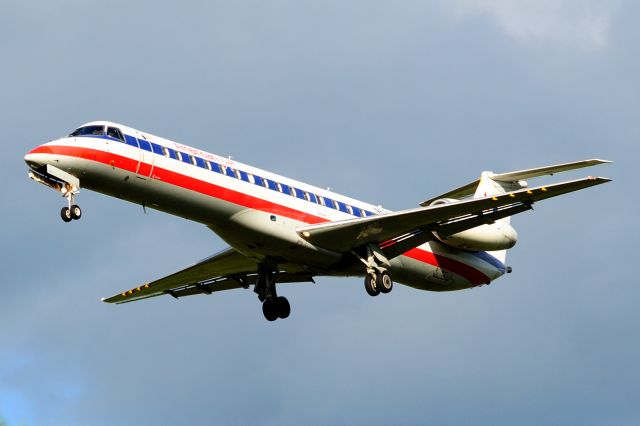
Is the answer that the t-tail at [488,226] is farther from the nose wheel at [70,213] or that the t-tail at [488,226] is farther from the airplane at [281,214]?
the nose wheel at [70,213]

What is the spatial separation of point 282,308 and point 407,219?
562cm

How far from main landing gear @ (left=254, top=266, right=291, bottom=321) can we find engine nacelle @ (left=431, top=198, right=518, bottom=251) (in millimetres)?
5386

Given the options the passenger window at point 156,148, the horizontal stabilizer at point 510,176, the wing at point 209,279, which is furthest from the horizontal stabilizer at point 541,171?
the passenger window at point 156,148

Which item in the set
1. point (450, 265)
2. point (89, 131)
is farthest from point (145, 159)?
point (450, 265)

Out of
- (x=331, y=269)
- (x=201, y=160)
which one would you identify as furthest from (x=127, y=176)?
(x=331, y=269)

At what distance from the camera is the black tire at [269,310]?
3950 centimetres

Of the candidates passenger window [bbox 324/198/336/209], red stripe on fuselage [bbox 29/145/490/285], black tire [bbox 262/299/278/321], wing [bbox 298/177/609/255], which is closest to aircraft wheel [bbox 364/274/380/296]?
wing [bbox 298/177/609/255]

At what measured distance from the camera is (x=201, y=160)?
3503 centimetres

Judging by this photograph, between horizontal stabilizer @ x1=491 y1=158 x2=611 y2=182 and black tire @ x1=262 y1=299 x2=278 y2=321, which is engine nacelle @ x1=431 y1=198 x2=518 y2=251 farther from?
black tire @ x1=262 y1=299 x2=278 y2=321

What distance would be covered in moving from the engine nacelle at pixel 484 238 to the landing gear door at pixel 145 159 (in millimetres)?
10187

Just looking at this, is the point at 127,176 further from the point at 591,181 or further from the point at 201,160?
the point at 591,181

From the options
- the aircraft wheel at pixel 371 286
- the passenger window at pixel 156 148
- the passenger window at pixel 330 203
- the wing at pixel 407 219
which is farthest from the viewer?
the passenger window at pixel 330 203

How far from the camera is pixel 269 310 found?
39.6m

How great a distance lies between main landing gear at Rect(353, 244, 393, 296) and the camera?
36969mm
